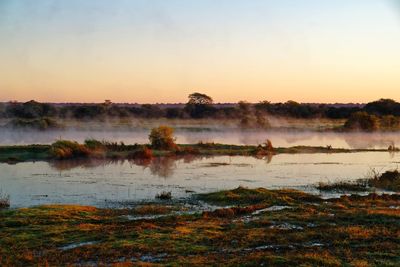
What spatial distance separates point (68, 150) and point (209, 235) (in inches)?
786

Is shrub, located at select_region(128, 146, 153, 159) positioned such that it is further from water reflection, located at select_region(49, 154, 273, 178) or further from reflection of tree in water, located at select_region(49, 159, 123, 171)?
reflection of tree in water, located at select_region(49, 159, 123, 171)

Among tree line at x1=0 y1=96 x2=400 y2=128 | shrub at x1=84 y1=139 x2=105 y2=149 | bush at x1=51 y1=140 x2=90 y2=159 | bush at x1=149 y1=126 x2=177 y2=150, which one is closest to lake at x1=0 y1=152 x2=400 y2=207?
bush at x1=51 y1=140 x2=90 y2=159

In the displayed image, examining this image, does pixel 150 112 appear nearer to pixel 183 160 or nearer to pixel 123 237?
pixel 183 160

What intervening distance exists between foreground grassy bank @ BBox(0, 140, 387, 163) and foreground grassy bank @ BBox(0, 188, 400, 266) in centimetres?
1515

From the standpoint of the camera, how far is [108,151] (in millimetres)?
33281

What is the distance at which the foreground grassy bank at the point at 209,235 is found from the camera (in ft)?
34.9

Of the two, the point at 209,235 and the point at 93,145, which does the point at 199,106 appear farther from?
the point at 209,235

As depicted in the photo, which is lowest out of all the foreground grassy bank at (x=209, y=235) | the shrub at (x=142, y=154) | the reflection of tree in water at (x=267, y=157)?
the foreground grassy bank at (x=209, y=235)

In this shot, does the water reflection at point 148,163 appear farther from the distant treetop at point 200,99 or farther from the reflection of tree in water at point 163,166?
the distant treetop at point 200,99

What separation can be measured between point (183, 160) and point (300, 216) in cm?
1694

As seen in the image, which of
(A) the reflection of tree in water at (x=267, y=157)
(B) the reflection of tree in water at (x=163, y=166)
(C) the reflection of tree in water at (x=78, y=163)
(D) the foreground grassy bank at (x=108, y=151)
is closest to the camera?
(B) the reflection of tree in water at (x=163, y=166)

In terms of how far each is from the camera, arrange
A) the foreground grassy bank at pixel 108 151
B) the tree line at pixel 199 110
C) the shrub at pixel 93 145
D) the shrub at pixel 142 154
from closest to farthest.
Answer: the foreground grassy bank at pixel 108 151 → the shrub at pixel 142 154 → the shrub at pixel 93 145 → the tree line at pixel 199 110

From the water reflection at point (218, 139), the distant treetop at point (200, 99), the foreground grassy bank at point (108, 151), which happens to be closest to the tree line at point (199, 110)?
the distant treetop at point (200, 99)

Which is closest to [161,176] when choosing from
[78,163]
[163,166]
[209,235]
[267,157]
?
[163,166]
